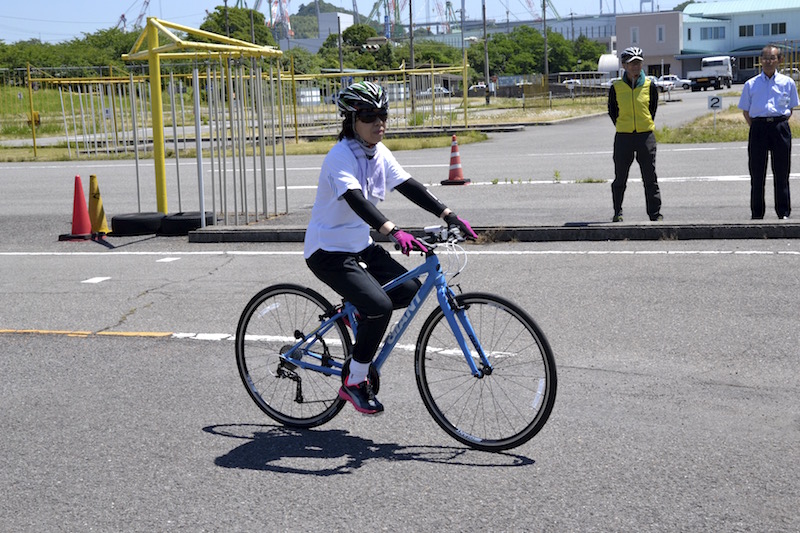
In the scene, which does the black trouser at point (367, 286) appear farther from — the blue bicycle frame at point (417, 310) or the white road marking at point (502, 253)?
the white road marking at point (502, 253)

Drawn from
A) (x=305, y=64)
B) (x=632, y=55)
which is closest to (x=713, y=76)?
(x=305, y=64)

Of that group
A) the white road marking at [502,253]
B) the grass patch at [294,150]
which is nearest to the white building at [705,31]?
the grass patch at [294,150]

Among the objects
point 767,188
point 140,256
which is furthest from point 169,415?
point 767,188

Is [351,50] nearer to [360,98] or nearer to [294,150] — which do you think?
[294,150]

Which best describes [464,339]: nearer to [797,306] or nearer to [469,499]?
[469,499]

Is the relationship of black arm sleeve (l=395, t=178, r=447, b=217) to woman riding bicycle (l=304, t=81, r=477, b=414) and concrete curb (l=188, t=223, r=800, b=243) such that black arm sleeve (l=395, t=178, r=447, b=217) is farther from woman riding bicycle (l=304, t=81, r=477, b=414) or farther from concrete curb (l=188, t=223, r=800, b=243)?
concrete curb (l=188, t=223, r=800, b=243)

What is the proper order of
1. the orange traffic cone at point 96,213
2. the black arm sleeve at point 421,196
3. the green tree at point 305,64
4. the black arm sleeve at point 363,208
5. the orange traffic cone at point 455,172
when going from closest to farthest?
the black arm sleeve at point 363,208 < the black arm sleeve at point 421,196 < the orange traffic cone at point 96,213 < the orange traffic cone at point 455,172 < the green tree at point 305,64

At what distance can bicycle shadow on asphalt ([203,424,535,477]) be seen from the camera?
16.3 ft

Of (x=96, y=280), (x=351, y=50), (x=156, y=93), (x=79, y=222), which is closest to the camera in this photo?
(x=96, y=280)

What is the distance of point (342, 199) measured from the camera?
5.12 meters

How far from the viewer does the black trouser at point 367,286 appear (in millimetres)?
5059

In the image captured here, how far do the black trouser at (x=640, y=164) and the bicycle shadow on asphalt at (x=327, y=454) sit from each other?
7104mm

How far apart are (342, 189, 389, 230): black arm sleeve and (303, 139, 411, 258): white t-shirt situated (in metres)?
0.11

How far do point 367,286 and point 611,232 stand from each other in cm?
668
